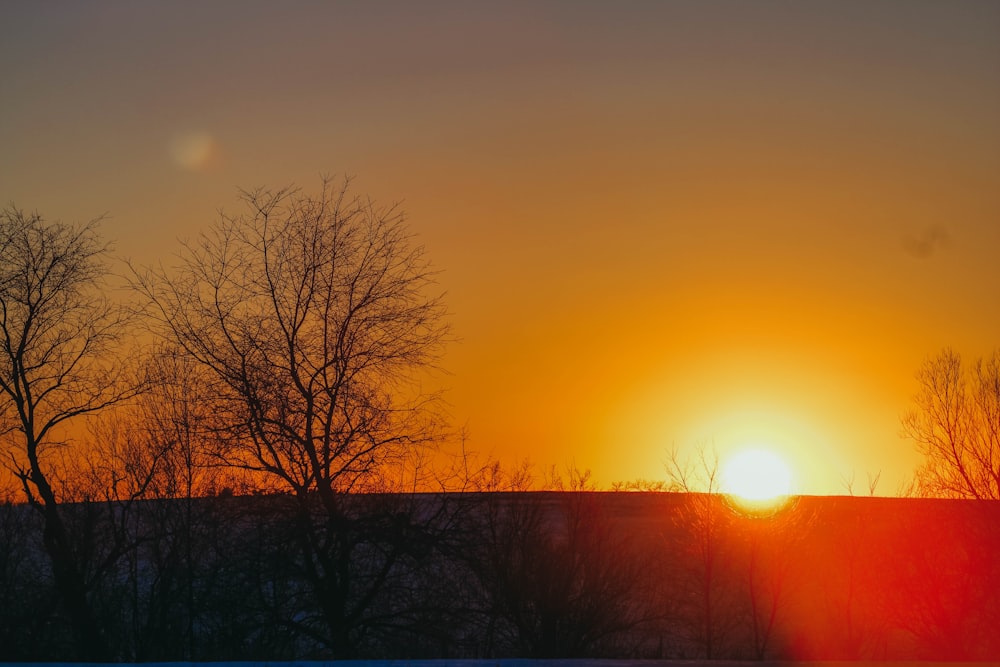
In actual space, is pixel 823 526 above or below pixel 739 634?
above

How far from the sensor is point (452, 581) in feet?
59.5

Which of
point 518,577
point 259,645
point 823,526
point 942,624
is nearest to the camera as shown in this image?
point 259,645

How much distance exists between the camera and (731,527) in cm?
3988

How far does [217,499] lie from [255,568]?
345 cm

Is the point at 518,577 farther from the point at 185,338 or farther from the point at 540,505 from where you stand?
the point at 185,338

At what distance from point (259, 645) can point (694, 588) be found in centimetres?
2709

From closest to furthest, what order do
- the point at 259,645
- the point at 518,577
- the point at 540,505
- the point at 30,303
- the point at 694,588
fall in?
the point at 259,645, the point at 30,303, the point at 518,577, the point at 540,505, the point at 694,588

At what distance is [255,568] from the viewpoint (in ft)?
56.4

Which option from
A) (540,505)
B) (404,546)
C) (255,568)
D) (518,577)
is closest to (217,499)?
(255,568)

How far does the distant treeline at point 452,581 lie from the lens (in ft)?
56.6

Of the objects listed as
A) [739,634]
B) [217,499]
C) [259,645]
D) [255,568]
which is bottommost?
[739,634]

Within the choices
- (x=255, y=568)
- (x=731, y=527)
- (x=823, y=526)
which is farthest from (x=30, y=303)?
(x=823, y=526)

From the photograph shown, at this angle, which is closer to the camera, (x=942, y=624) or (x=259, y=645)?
(x=259, y=645)

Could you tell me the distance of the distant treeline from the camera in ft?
56.6
